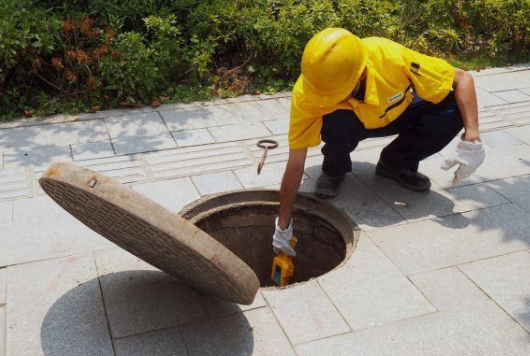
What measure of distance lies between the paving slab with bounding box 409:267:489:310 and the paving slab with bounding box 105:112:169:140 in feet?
8.71

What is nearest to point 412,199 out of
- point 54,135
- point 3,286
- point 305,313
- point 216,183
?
point 216,183

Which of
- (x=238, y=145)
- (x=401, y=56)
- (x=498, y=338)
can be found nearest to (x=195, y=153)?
(x=238, y=145)

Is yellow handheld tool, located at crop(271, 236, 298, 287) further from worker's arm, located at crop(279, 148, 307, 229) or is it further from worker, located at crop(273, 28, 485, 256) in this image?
worker's arm, located at crop(279, 148, 307, 229)

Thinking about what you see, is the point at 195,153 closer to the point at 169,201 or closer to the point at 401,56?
the point at 169,201

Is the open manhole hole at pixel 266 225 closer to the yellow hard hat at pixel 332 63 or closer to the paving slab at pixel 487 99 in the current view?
the yellow hard hat at pixel 332 63

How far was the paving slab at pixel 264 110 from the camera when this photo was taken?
5.68m

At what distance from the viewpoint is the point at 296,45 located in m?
6.41

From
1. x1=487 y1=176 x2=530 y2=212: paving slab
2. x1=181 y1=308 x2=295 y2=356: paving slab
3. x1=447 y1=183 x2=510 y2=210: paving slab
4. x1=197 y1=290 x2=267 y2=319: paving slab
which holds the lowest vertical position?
x1=197 y1=290 x2=267 y2=319: paving slab

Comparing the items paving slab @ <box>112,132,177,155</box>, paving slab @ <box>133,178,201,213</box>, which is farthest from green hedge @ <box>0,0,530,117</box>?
paving slab @ <box>133,178,201,213</box>

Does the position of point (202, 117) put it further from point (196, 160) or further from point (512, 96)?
point (512, 96)

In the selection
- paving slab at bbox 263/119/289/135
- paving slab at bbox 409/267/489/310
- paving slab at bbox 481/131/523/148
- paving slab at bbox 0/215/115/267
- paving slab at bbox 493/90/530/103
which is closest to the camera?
paving slab at bbox 409/267/489/310

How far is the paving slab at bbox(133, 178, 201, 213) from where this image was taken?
13.8 feet

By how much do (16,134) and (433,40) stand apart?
481 centimetres

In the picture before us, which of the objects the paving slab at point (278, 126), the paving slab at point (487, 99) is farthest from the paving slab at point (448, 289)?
the paving slab at point (487, 99)
